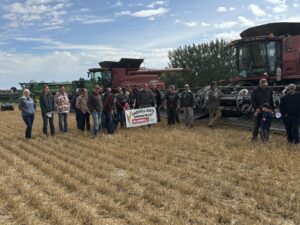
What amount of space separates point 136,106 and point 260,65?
16.7 feet

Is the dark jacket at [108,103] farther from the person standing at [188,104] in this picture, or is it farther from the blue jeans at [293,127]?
the blue jeans at [293,127]

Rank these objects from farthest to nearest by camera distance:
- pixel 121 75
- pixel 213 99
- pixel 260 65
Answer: pixel 121 75
pixel 260 65
pixel 213 99

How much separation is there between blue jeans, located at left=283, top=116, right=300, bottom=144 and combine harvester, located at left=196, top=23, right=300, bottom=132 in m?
3.47

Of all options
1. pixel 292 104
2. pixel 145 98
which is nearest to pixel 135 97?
pixel 145 98

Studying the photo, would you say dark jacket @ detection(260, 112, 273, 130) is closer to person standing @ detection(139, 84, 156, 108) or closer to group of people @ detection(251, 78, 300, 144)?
group of people @ detection(251, 78, 300, 144)

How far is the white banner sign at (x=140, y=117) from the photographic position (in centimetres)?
1449

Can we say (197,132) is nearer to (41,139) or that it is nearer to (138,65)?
(41,139)

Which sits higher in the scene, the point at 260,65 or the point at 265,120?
the point at 260,65

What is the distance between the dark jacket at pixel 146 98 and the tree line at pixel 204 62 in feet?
124

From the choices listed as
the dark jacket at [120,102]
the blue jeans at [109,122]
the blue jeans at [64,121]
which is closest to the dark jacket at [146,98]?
the dark jacket at [120,102]

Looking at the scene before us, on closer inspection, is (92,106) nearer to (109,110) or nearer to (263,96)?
(109,110)

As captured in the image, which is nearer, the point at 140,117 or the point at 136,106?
the point at 140,117

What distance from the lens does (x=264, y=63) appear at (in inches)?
632

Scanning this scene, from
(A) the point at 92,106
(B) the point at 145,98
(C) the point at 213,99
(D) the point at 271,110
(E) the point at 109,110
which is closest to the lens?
(D) the point at 271,110
